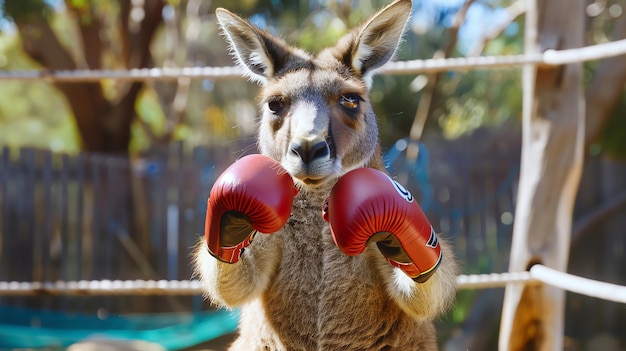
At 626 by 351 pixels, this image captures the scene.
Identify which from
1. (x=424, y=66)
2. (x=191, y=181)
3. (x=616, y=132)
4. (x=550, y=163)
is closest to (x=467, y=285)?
(x=550, y=163)

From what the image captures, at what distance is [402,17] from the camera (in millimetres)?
2553

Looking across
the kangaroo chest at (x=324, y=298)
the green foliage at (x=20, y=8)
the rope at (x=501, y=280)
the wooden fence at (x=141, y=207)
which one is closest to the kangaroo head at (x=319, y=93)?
the kangaroo chest at (x=324, y=298)

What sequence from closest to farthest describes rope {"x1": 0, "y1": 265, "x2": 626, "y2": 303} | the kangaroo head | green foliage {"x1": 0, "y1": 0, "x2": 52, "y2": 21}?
the kangaroo head < rope {"x1": 0, "y1": 265, "x2": 626, "y2": 303} < green foliage {"x1": 0, "y1": 0, "x2": 52, "y2": 21}

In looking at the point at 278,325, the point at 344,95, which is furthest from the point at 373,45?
the point at 278,325

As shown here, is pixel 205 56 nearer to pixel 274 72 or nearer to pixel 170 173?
pixel 170 173

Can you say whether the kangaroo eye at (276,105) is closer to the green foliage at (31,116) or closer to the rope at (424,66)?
the rope at (424,66)

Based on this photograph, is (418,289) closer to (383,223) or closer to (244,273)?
(383,223)

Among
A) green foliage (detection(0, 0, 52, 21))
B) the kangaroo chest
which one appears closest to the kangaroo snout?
the kangaroo chest

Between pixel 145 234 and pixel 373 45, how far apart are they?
5.95 meters

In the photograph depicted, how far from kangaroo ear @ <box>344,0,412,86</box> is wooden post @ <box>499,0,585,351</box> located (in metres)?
0.84

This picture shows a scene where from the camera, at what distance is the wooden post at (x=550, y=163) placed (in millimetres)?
3051

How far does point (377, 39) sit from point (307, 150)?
735 millimetres

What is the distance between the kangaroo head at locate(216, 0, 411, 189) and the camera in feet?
7.10

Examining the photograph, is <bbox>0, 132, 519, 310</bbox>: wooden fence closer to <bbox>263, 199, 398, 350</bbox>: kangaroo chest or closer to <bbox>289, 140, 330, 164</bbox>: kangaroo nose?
<bbox>263, 199, 398, 350</bbox>: kangaroo chest
